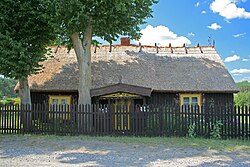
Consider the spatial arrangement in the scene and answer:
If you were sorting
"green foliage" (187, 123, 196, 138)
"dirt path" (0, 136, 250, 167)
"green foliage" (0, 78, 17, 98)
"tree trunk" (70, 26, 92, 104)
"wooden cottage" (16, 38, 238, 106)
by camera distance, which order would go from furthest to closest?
"green foliage" (0, 78, 17, 98) → "wooden cottage" (16, 38, 238, 106) → "tree trunk" (70, 26, 92, 104) → "green foliage" (187, 123, 196, 138) → "dirt path" (0, 136, 250, 167)

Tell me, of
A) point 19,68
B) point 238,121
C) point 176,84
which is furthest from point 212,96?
point 19,68

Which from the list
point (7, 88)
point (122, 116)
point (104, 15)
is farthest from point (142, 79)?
point (7, 88)

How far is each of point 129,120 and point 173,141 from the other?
91.6 inches

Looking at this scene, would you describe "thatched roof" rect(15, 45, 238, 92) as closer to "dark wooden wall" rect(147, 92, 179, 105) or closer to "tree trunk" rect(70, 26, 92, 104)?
"dark wooden wall" rect(147, 92, 179, 105)

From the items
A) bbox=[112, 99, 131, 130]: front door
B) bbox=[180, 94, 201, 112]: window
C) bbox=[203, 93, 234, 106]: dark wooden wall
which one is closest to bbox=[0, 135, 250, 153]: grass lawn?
bbox=[112, 99, 131, 130]: front door

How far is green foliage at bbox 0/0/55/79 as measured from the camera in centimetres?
1241

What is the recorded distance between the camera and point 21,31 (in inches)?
524

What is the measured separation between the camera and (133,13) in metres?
12.6

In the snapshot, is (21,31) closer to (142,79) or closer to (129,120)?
(129,120)

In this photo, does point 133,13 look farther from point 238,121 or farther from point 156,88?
point 238,121

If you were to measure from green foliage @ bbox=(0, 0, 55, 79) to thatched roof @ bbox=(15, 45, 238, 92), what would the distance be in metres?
3.15

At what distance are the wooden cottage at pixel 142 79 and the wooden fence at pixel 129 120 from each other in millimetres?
2126

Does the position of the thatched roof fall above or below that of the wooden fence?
above

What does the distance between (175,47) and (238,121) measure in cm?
1053
